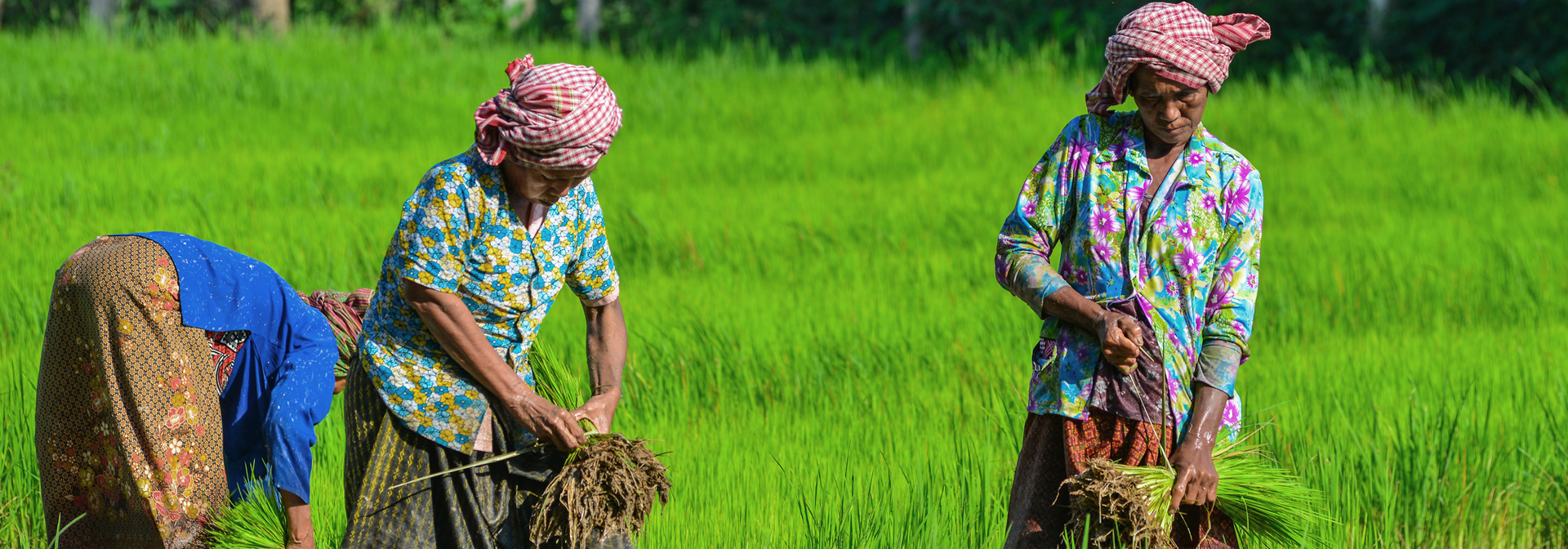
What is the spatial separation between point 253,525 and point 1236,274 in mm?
2014

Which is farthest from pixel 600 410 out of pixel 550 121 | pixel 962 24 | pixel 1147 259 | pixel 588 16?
pixel 588 16

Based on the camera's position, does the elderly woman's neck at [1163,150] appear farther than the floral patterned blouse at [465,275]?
Yes

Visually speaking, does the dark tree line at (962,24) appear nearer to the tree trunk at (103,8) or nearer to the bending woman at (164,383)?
the tree trunk at (103,8)

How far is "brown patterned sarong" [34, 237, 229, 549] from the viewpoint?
2.66 m

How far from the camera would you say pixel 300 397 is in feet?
8.79

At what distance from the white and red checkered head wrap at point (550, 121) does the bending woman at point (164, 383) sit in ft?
2.74

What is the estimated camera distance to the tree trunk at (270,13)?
1209cm

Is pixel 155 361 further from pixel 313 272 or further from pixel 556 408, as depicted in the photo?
pixel 313 272

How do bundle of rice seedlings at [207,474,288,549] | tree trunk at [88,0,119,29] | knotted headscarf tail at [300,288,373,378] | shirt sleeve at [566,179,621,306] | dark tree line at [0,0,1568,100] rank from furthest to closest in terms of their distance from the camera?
1. tree trunk at [88,0,119,29]
2. dark tree line at [0,0,1568,100]
3. knotted headscarf tail at [300,288,373,378]
4. bundle of rice seedlings at [207,474,288,549]
5. shirt sleeve at [566,179,621,306]

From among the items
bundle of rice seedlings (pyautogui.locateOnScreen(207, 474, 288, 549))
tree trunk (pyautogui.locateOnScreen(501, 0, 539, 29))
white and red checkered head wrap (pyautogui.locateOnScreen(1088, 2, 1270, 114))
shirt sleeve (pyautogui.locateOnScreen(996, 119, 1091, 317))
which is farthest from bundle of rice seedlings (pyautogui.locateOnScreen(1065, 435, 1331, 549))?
tree trunk (pyautogui.locateOnScreen(501, 0, 539, 29))

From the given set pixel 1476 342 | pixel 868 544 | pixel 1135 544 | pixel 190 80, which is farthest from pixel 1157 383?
pixel 190 80

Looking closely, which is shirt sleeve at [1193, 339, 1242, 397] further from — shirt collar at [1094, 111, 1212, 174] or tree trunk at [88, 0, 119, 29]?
tree trunk at [88, 0, 119, 29]

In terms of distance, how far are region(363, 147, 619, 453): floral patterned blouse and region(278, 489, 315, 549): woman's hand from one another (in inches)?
17.1

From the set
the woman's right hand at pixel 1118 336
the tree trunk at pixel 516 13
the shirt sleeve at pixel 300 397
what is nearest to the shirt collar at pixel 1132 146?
the woman's right hand at pixel 1118 336
